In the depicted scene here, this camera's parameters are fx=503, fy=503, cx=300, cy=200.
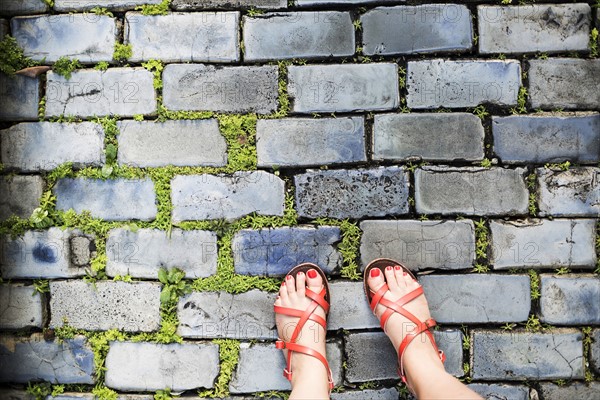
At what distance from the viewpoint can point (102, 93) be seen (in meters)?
1.47

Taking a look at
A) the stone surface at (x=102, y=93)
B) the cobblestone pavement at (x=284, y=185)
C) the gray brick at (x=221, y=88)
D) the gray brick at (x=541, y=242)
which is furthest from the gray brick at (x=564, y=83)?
the stone surface at (x=102, y=93)

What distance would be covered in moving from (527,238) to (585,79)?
481 mm

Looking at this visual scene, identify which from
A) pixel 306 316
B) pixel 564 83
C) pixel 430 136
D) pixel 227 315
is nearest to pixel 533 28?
pixel 564 83

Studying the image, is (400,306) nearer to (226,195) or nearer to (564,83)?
(226,195)

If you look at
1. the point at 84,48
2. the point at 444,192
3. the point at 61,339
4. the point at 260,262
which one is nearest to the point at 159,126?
the point at 84,48

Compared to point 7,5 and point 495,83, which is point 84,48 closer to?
point 7,5

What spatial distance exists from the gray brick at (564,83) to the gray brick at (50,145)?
1261 millimetres

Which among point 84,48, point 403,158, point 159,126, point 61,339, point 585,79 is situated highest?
point 84,48

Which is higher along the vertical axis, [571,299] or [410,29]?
[410,29]

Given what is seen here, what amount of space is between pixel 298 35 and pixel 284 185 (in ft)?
1.41

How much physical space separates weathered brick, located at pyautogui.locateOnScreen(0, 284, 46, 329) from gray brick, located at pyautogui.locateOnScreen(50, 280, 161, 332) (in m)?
0.04

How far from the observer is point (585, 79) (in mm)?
1433

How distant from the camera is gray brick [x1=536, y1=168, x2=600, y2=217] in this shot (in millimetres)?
1442

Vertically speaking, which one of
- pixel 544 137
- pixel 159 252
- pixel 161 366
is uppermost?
pixel 544 137
